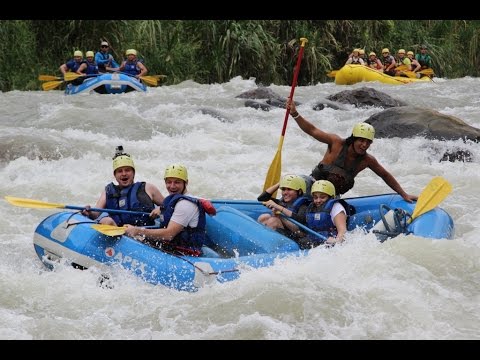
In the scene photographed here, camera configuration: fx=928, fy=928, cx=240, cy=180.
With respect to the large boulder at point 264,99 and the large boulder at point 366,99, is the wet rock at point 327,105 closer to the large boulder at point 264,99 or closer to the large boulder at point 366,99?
the large boulder at point 366,99

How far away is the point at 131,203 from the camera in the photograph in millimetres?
6613

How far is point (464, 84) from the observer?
17.9m

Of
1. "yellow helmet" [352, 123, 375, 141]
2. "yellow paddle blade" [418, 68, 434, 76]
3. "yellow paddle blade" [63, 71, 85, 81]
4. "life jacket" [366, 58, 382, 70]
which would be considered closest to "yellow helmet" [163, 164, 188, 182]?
"yellow helmet" [352, 123, 375, 141]

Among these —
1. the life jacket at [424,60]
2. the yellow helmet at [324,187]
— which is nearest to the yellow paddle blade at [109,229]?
the yellow helmet at [324,187]

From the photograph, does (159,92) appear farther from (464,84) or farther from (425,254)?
(425,254)

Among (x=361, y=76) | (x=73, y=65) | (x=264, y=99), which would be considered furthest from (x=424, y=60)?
(x=73, y=65)

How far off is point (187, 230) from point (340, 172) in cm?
156

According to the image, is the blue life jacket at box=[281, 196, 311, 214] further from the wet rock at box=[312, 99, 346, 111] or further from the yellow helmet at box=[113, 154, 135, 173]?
the wet rock at box=[312, 99, 346, 111]

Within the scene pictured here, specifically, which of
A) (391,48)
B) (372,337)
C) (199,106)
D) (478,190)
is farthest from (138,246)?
(391,48)

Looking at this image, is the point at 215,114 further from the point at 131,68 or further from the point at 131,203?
the point at 131,203

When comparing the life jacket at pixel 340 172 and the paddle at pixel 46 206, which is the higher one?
the life jacket at pixel 340 172

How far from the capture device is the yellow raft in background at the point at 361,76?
17875 mm

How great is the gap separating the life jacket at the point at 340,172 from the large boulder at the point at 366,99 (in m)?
Result: 6.84

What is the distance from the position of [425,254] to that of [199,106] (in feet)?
24.0
